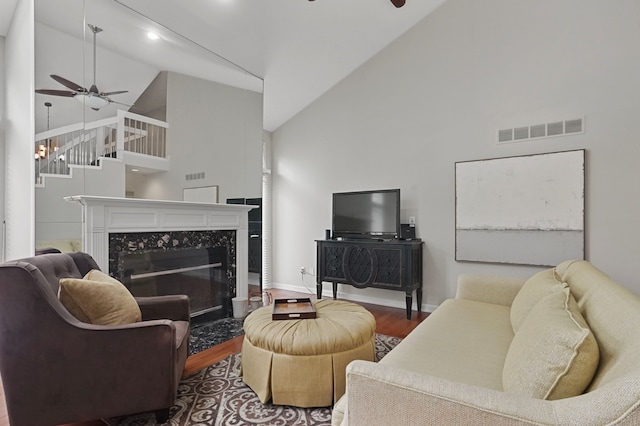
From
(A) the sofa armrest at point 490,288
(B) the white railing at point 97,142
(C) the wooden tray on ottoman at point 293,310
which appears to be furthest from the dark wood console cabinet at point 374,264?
(B) the white railing at point 97,142

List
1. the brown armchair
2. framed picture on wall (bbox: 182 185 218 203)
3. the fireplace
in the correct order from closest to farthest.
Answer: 1. the brown armchair
2. the fireplace
3. framed picture on wall (bbox: 182 185 218 203)

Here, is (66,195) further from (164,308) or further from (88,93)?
(164,308)

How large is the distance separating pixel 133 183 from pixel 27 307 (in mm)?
1679

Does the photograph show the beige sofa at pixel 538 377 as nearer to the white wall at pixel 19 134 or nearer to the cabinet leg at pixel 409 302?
the cabinet leg at pixel 409 302

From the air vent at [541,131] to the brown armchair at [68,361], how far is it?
11.7 ft

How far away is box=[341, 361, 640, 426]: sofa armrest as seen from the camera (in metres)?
0.71

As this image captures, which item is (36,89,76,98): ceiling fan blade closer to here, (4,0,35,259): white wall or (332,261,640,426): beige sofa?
(4,0,35,259): white wall

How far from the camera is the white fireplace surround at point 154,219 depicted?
2650mm

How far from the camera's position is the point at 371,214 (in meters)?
4.08

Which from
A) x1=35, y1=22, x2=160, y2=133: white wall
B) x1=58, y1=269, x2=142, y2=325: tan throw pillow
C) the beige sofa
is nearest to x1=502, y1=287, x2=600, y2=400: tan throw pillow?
the beige sofa

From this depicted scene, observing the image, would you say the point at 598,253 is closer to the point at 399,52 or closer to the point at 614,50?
the point at 614,50

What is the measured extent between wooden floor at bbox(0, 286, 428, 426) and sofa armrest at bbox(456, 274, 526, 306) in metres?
0.88

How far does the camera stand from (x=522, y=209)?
3.37 metres

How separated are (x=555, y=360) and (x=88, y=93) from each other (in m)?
3.45
